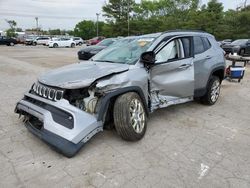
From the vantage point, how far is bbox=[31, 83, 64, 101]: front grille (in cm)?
346

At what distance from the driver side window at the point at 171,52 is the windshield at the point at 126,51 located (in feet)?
0.91

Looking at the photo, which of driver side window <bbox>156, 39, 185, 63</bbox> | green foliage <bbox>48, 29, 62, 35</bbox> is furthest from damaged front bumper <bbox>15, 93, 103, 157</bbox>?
green foliage <bbox>48, 29, 62, 35</bbox>

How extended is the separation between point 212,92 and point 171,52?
5.69 feet

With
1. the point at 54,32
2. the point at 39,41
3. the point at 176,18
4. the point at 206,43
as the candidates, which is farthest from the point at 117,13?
the point at 54,32

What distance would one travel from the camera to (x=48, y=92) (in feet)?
11.8

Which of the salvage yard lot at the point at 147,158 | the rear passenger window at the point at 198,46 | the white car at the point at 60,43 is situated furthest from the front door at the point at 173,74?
the white car at the point at 60,43

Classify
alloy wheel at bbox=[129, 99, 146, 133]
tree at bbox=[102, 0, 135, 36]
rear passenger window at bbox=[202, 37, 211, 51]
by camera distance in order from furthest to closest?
tree at bbox=[102, 0, 135, 36]
rear passenger window at bbox=[202, 37, 211, 51]
alloy wheel at bbox=[129, 99, 146, 133]

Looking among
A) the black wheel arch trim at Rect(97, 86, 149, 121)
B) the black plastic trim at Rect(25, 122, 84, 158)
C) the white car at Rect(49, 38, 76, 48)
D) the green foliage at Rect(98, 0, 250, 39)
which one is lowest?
the black plastic trim at Rect(25, 122, 84, 158)

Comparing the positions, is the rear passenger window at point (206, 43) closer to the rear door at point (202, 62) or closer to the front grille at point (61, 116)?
the rear door at point (202, 62)

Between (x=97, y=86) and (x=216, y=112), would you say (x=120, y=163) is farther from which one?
(x=216, y=112)

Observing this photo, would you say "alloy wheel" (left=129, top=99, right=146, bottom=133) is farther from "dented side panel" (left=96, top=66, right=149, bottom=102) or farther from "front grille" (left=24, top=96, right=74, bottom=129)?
"front grille" (left=24, top=96, right=74, bottom=129)

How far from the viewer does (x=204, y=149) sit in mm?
3643

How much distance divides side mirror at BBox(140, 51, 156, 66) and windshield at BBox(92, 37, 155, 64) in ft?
0.52

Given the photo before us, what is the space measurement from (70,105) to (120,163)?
1.00 m
